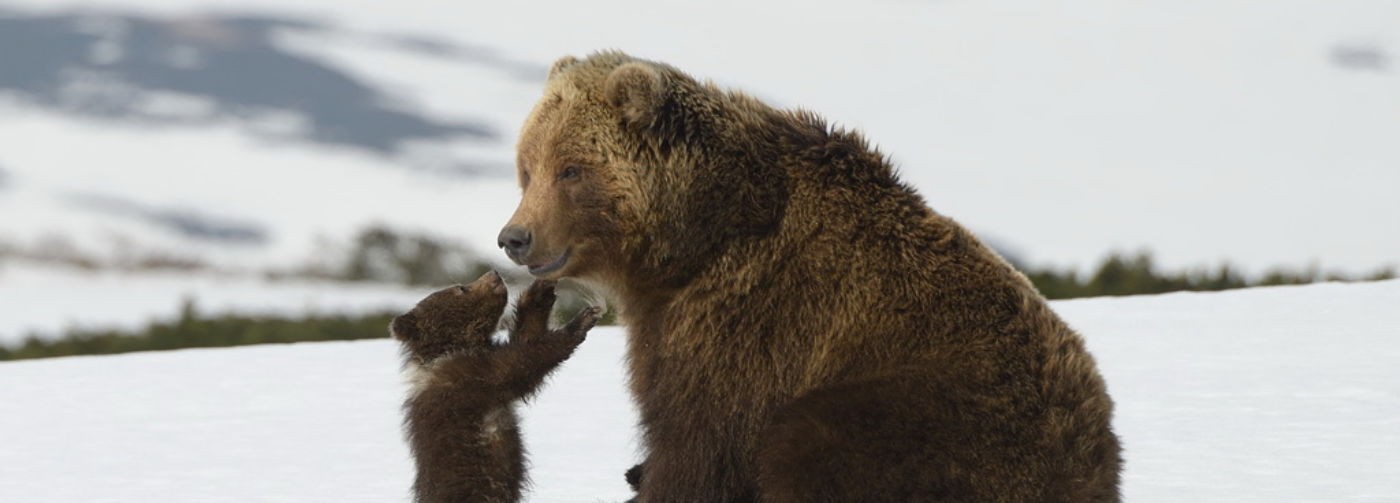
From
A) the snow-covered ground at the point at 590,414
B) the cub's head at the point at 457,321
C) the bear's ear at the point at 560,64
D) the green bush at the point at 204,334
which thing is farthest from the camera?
the green bush at the point at 204,334

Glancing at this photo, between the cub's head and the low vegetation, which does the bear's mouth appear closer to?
the cub's head

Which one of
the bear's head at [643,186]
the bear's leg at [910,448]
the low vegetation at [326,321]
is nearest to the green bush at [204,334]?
the low vegetation at [326,321]

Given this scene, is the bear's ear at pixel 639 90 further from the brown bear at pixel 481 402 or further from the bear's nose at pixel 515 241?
the brown bear at pixel 481 402

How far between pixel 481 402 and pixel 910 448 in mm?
1876

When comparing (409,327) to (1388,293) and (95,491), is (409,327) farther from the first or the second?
(1388,293)

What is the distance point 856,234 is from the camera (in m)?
4.72

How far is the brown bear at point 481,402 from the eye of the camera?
5.65 metres

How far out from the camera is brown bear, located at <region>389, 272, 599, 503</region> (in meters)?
5.65

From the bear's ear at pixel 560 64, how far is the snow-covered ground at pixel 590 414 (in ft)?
7.46

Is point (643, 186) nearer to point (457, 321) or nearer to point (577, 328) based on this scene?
point (577, 328)

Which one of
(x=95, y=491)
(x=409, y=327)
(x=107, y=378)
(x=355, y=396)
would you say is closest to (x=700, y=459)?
(x=409, y=327)

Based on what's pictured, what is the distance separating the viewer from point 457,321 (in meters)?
6.08

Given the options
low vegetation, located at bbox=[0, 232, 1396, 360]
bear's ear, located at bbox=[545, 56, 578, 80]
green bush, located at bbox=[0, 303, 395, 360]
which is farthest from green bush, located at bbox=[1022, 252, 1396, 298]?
bear's ear, located at bbox=[545, 56, 578, 80]

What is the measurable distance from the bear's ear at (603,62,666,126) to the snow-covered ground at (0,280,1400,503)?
2526 mm
